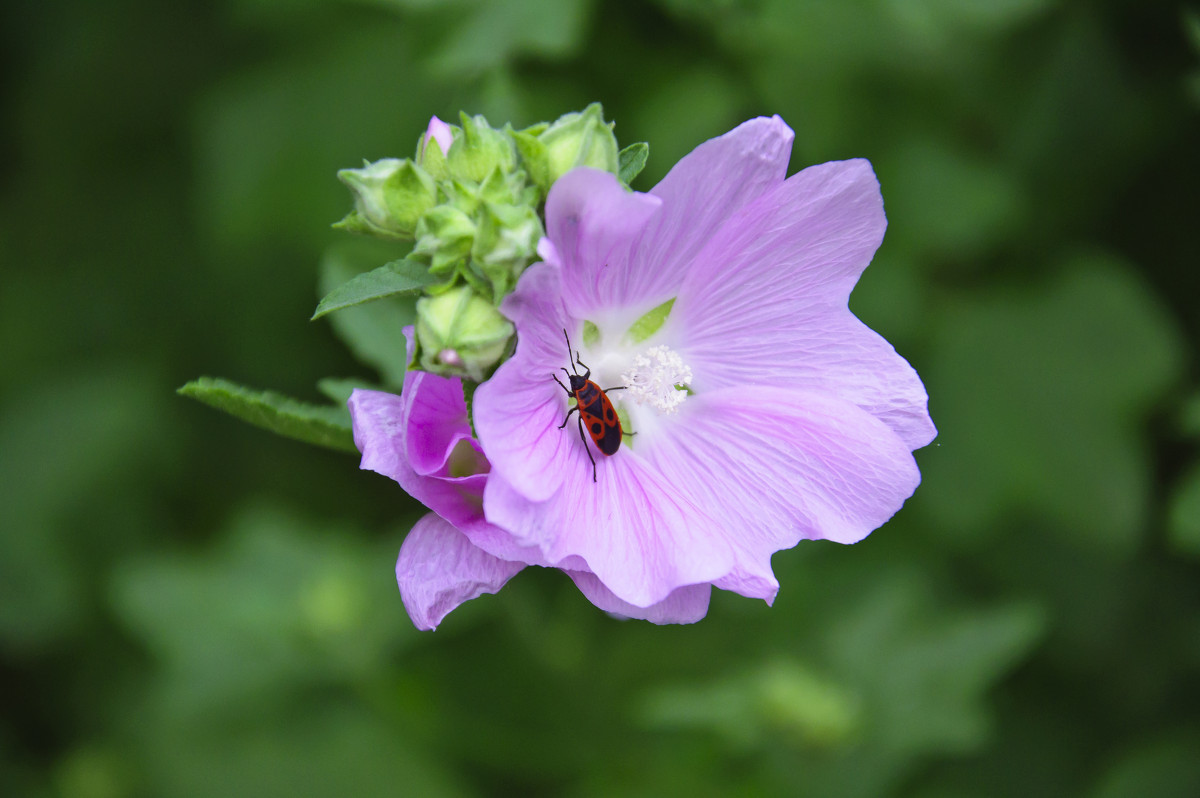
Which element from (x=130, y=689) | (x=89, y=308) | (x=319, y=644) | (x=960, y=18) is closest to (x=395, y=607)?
(x=319, y=644)

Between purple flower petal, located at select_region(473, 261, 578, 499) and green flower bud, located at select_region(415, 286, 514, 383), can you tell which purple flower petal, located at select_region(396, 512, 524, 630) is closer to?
purple flower petal, located at select_region(473, 261, 578, 499)

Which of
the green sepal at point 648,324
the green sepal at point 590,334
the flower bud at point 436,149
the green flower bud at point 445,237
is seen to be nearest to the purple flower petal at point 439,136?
the flower bud at point 436,149

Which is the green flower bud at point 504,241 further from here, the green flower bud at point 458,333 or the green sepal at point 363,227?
the green sepal at point 363,227

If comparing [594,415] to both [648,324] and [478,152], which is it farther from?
[478,152]

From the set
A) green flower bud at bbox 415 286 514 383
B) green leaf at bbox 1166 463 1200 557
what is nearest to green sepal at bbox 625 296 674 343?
green flower bud at bbox 415 286 514 383

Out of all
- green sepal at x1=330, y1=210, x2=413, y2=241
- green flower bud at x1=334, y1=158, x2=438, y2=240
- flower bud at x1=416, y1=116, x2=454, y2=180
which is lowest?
green sepal at x1=330, y1=210, x2=413, y2=241
